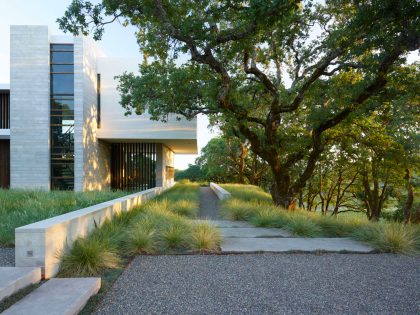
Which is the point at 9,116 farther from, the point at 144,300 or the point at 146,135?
the point at 144,300

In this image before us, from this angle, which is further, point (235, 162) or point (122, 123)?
point (235, 162)

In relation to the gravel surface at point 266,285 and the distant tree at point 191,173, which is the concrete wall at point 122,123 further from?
the distant tree at point 191,173

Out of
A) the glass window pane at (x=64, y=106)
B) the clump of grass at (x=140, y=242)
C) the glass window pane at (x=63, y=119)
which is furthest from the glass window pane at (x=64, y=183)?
the clump of grass at (x=140, y=242)

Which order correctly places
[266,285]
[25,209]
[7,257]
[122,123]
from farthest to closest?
[122,123]
[25,209]
[7,257]
[266,285]

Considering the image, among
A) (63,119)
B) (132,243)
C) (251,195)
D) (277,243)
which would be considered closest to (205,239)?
(132,243)

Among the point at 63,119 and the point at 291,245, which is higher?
the point at 63,119

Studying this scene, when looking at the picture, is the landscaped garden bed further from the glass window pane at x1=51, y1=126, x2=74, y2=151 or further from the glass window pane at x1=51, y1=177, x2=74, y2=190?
the glass window pane at x1=51, y1=126, x2=74, y2=151

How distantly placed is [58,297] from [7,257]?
2004mm

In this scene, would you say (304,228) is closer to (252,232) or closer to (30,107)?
(252,232)

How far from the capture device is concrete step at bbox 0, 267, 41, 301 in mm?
3246

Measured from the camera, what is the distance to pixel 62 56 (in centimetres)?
1770

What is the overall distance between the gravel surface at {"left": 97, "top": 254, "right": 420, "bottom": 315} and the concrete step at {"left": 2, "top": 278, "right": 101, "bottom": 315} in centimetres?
23

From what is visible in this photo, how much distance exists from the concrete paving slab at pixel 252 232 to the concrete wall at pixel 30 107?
1383 cm

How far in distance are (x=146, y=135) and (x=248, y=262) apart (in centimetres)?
1595
